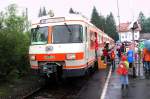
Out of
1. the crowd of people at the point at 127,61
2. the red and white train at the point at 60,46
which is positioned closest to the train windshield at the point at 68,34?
the red and white train at the point at 60,46

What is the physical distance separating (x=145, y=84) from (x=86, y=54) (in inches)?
110

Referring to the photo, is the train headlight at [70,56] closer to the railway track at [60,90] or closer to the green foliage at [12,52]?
the railway track at [60,90]

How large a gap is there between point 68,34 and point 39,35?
1355 millimetres

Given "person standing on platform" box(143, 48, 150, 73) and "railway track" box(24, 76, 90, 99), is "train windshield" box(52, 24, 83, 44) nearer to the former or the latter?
"railway track" box(24, 76, 90, 99)

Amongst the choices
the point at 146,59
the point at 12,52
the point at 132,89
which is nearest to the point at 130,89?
the point at 132,89

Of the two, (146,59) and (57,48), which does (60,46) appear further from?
(146,59)

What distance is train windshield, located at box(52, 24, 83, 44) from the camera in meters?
17.1

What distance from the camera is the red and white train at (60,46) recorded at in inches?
652

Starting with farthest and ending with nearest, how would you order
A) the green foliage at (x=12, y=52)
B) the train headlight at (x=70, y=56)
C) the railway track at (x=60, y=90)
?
1. the green foliage at (x=12, y=52)
2. the train headlight at (x=70, y=56)
3. the railway track at (x=60, y=90)

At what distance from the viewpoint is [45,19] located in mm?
17844

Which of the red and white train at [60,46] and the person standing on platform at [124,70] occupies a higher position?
the red and white train at [60,46]

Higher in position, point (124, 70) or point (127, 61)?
point (127, 61)

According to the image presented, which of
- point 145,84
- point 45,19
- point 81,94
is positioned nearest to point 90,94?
point 81,94

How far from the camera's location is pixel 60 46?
55.3 feet
